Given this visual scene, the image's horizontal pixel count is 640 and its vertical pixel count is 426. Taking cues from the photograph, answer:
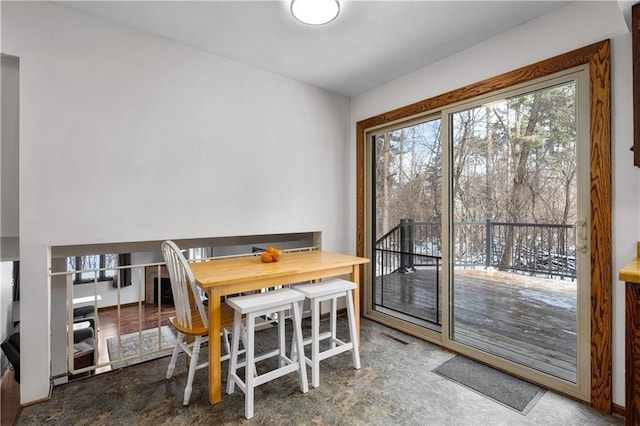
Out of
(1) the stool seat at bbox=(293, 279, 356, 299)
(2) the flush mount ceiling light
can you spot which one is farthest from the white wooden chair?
(2) the flush mount ceiling light

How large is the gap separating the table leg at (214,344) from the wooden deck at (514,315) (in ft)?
6.63

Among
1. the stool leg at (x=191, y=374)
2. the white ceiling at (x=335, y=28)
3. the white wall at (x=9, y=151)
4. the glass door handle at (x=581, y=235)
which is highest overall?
the white ceiling at (x=335, y=28)

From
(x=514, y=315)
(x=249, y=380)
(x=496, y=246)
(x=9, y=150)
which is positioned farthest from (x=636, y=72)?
(x=9, y=150)

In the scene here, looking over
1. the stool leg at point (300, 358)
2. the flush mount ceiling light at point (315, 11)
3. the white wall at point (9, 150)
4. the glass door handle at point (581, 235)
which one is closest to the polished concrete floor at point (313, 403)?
the stool leg at point (300, 358)

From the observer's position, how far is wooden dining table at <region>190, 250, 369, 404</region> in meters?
1.90

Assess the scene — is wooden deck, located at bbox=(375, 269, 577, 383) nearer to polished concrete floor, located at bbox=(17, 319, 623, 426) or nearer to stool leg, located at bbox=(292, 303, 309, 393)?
polished concrete floor, located at bbox=(17, 319, 623, 426)

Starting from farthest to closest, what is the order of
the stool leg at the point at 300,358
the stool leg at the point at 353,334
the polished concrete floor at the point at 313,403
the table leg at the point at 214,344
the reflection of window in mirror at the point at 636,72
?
the stool leg at the point at 353,334, the stool leg at the point at 300,358, the table leg at the point at 214,344, the polished concrete floor at the point at 313,403, the reflection of window in mirror at the point at 636,72

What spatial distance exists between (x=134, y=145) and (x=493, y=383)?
10.5ft

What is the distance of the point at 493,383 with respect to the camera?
2.16 metres

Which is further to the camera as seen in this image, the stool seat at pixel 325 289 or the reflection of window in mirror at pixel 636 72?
the stool seat at pixel 325 289

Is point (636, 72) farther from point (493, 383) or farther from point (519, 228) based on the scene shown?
point (493, 383)

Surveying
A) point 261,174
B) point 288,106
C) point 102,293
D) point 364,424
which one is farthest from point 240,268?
point 102,293

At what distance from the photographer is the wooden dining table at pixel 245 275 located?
6.23 feet

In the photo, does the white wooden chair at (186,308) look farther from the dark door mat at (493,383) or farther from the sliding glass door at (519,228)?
the sliding glass door at (519,228)
